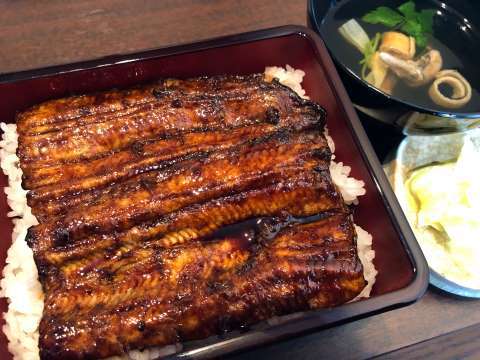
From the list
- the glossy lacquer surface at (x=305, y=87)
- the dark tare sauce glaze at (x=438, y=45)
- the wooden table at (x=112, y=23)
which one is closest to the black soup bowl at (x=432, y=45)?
the dark tare sauce glaze at (x=438, y=45)

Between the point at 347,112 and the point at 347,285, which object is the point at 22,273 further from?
the point at 347,112

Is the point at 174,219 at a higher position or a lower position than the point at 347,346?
higher

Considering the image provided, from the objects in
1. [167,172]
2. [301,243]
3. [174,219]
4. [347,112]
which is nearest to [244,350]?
[301,243]

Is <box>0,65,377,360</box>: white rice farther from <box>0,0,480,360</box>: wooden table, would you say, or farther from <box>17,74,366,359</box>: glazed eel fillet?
<box>0,0,480,360</box>: wooden table

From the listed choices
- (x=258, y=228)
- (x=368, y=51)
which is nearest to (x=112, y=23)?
(x=368, y=51)

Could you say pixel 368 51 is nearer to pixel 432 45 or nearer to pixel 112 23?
pixel 432 45
